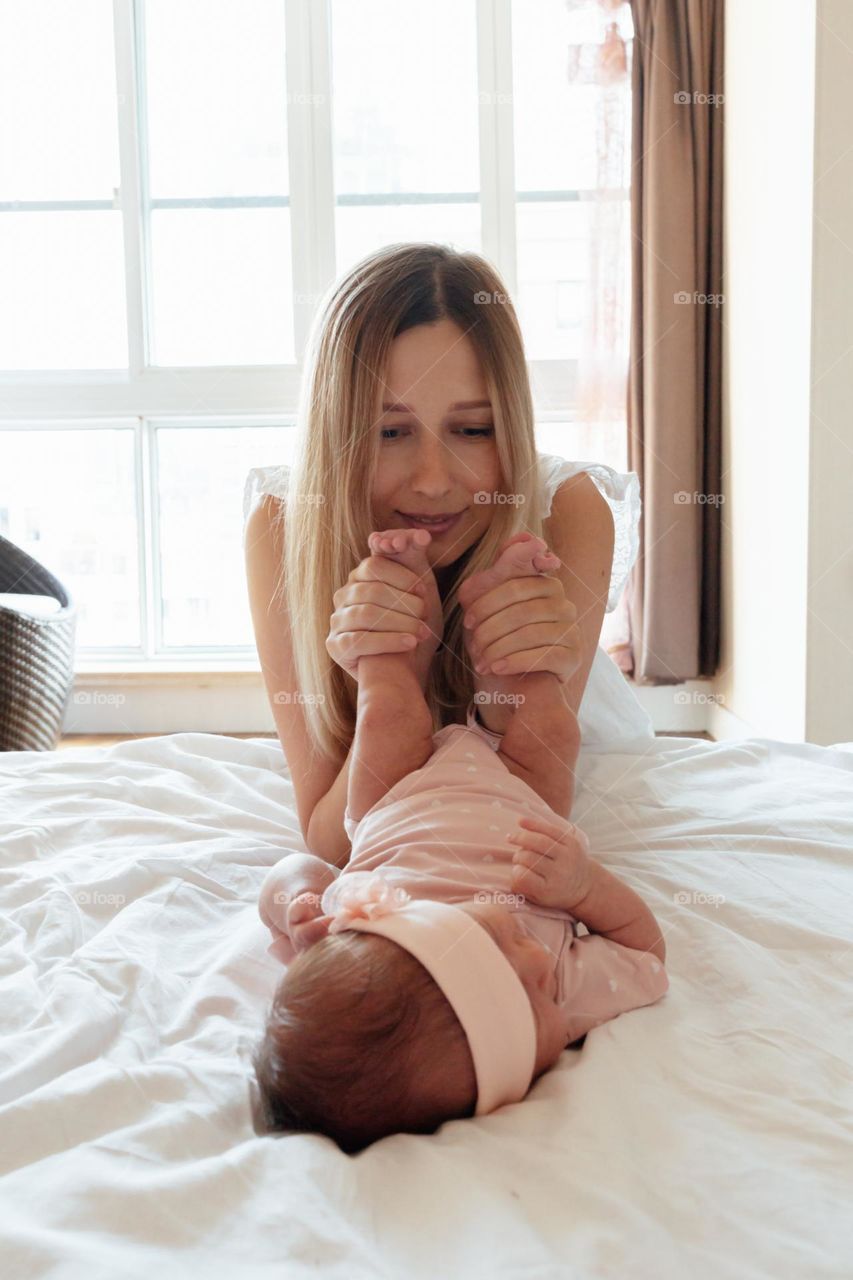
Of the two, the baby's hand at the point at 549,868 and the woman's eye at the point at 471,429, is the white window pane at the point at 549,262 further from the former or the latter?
the baby's hand at the point at 549,868

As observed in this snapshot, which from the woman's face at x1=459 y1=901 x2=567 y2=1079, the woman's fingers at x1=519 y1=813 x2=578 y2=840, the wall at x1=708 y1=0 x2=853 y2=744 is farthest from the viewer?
the wall at x1=708 y1=0 x2=853 y2=744

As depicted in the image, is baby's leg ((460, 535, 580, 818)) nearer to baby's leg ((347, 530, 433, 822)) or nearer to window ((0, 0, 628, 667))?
baby's leg ((347, 530, 433, 822))

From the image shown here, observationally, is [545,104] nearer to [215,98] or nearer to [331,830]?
[215,98]

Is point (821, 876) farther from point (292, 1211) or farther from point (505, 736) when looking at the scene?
point (292, 1211)

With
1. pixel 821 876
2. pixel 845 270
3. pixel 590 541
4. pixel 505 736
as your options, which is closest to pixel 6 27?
pixel 845 270

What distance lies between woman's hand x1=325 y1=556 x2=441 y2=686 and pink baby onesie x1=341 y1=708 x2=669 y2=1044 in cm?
12

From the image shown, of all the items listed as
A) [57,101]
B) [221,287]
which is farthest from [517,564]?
[57,101]

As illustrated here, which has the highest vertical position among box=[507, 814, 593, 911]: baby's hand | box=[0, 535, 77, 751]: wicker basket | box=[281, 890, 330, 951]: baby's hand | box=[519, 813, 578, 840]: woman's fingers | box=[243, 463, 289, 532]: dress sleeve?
box=[243, 463, 289, 532]: dress sleeve

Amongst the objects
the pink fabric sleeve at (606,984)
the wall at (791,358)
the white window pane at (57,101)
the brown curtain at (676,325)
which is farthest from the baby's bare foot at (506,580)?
the white window pane at (57,101)

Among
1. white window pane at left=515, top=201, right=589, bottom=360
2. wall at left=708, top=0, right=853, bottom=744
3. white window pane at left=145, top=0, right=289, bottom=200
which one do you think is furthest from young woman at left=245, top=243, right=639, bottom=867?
white window pane at left=145, top=0, right=289, bottom=200

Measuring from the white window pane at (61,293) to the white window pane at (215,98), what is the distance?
0.29 metres

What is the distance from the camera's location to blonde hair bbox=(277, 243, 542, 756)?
1.37 m

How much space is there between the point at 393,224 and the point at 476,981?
326 centimetres

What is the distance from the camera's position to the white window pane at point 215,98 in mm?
3678
